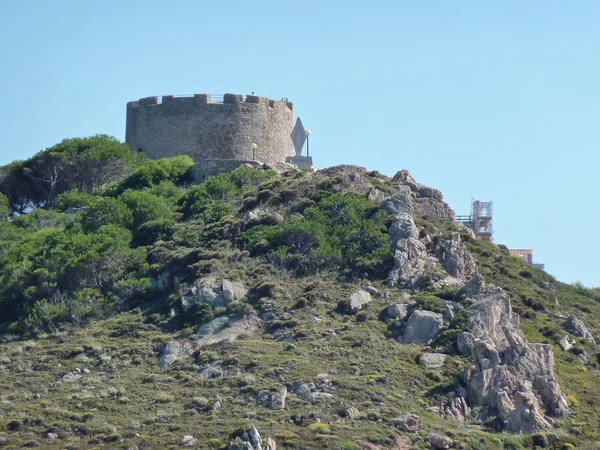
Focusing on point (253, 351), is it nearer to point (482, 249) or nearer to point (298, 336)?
point (298, 336)

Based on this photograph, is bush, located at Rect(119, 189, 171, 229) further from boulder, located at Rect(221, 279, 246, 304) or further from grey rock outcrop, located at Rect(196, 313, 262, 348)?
grey rock outcrop, located at Rect(196, 313, 262, 348)

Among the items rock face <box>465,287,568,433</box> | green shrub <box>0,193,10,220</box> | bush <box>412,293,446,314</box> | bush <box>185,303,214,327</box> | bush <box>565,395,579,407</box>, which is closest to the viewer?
rock face <box>465,287,568,433</box>

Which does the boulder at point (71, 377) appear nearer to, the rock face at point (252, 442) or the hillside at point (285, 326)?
the hillside at point (285, 326)

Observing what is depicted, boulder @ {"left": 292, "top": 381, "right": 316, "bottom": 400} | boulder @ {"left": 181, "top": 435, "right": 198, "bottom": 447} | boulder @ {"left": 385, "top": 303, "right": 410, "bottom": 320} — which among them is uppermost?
boulder @ {"left": 385, "top": 303, "right": 410, "bottom": 320}

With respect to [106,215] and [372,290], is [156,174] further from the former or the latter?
[372,290]

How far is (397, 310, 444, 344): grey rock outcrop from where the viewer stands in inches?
1881

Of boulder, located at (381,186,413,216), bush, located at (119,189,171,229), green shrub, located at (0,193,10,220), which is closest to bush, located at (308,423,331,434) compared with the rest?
boulder, located at (381,186,413,216)

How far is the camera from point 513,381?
44844 millimetres

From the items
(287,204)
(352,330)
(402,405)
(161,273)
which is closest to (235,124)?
(287,204)

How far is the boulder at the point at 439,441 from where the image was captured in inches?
1670

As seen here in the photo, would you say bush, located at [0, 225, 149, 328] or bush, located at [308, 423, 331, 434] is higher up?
bush, located at [0, 225, 149, 328]

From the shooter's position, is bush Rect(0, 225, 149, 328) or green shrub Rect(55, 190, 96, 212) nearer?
bush Rect(0, 225, 149, 328)

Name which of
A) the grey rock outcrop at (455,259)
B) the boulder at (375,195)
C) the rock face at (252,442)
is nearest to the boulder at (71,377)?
→ the rock face at (252,442)

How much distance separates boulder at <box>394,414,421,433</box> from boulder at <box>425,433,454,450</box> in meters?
0.51
